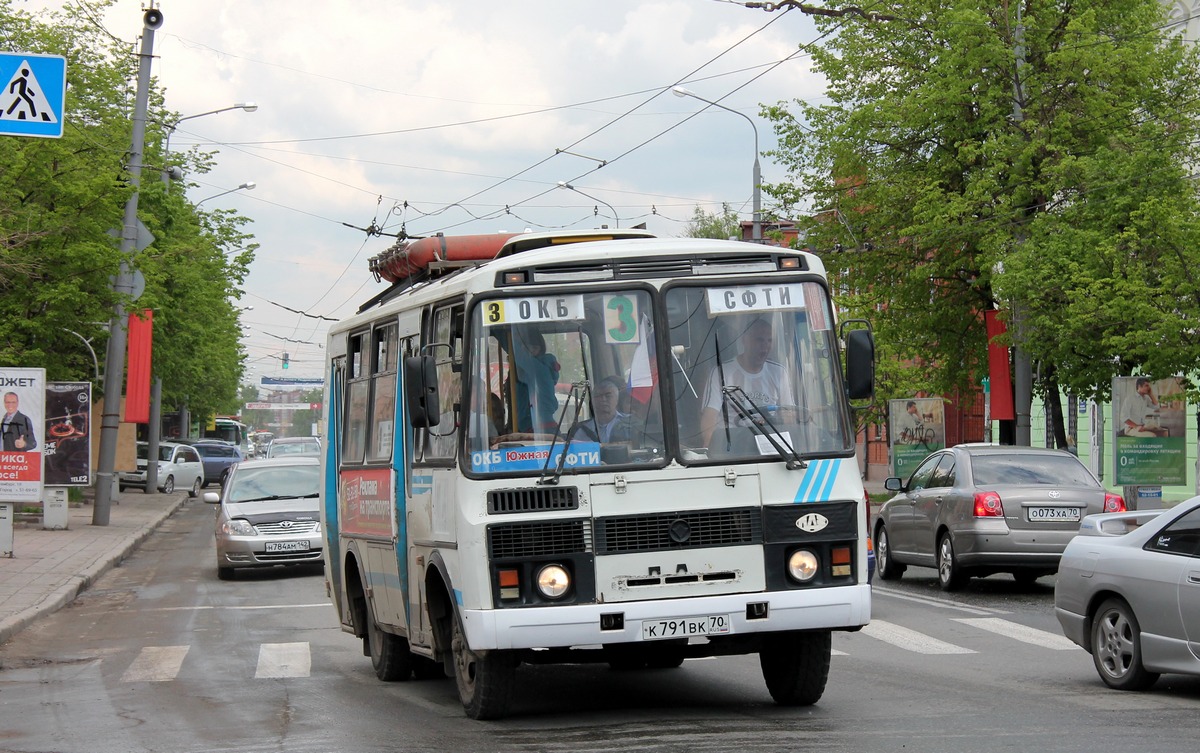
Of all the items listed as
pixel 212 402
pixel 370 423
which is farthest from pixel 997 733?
pixel 212 402

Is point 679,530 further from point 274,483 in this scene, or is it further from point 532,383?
point 274,483

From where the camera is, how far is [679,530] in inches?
346

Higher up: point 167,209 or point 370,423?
point 167,209

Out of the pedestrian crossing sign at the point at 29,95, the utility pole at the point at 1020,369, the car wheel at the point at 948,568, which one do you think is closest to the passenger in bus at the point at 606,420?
the pedestrian crossing sign at the point at 29,95

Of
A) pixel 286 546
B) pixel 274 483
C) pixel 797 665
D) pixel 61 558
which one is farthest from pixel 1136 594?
pixel 61 558

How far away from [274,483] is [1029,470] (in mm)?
11729

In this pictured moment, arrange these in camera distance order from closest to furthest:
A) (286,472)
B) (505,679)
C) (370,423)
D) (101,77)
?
(505,679)
(370,423)
(286,472)
(101,77)

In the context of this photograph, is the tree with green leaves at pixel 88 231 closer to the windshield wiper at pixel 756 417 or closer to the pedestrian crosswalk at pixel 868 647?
the pedestrian crosswalk at pixel 868 647

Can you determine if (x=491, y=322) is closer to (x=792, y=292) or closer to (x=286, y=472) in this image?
(x=792, y=292)

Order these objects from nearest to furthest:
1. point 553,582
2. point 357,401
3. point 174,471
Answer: point 553,582, point 357,401, point 174,471

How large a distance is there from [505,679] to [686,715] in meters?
1.10

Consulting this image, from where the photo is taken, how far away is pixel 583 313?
9086mm

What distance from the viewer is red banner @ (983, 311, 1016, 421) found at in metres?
31.9

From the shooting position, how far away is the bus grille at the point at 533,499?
8.74 m
